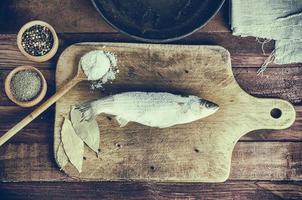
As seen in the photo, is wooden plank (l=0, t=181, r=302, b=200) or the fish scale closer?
the fish scale

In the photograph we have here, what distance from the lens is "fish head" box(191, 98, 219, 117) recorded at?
4.33ft

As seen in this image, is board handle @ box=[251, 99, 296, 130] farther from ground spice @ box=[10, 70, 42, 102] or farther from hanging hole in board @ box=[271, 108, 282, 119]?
ground spice @ box=[10, 70, 42, 102]

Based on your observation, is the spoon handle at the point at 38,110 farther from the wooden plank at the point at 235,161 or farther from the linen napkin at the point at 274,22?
the linen napkin at the point at 274,22

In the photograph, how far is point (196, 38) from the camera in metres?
1.46

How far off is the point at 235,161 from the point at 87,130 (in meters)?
0.53

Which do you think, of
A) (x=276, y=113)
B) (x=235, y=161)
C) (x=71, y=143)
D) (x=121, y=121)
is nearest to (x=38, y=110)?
(x=71, y=143)

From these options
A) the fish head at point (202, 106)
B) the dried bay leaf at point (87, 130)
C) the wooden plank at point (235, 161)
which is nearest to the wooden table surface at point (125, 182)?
the wooden plank at point (235, 161)

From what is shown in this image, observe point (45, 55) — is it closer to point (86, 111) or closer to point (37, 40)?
point (37, 40)

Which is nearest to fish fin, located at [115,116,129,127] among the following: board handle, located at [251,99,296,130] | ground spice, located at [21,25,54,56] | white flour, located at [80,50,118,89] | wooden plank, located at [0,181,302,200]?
white flour, located at [80,50,118,89]

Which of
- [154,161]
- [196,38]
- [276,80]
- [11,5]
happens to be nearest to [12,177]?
[154,161]

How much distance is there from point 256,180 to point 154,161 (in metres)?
0.37

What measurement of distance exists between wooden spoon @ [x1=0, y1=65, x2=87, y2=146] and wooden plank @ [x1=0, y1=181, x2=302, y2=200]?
211 mm

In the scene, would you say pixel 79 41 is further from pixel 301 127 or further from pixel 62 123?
pixel 301 127

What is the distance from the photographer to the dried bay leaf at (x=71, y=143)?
1.42 meters
